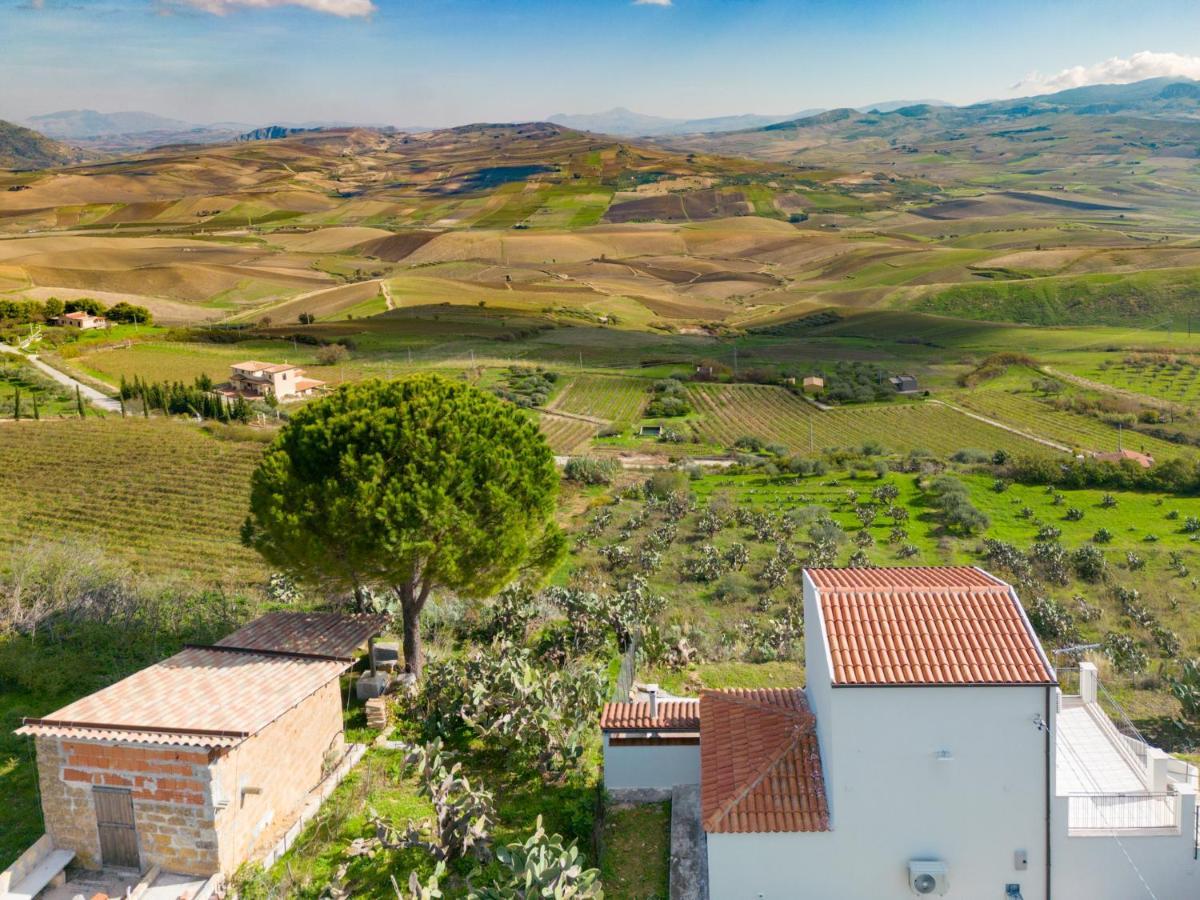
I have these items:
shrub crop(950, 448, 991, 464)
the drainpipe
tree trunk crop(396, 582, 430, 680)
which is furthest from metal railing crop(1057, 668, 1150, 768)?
shrub crop(950, 448, 991, 464)

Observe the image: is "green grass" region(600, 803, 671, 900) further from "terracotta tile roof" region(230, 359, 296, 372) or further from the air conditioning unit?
"terracotta tile roof" region(230, 359, 296, 372)

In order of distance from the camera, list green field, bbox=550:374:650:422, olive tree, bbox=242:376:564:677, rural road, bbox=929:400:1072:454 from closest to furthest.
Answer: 1. olive tree, bbox=242:376:564:677
2. rural road, bbox=929:400:1072:454
3. green field, bbox=550:374:650:422

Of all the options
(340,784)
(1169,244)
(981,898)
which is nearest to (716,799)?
(981,898)

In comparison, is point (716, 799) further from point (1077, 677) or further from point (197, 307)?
point (197, 307)

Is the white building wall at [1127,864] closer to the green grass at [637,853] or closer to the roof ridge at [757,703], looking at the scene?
the roof ridge at [757,703]

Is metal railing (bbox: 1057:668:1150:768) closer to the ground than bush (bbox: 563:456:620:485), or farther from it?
farther from it

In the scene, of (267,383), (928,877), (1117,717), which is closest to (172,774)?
(928,877)
